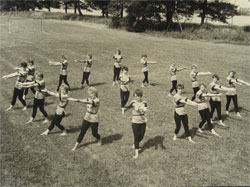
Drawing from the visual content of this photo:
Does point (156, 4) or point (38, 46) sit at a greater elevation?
point (156, 4)

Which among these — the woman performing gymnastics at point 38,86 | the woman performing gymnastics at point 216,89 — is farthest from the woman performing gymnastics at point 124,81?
the woman performing gymnastics at point 216,89

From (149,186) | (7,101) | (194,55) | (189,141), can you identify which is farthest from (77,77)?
(194,55)

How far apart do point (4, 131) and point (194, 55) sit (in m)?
23.3

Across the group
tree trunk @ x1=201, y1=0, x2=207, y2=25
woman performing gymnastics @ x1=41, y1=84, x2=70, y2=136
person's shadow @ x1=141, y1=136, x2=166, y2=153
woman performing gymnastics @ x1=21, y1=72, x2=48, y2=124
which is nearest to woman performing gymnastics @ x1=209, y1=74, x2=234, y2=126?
person's shadow @ x1=141, y1=136, x2=166, y2=153

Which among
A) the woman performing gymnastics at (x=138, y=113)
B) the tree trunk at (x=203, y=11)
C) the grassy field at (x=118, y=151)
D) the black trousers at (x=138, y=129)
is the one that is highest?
the tree trunk at (x=203, y=11)

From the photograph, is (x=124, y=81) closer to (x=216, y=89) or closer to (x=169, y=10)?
(x=216, y=89)

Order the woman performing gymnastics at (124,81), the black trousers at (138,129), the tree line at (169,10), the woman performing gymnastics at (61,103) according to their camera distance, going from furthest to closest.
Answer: the tree line at (169,10)
the woman performing gymnastics at (124,81)
the woman performing gymnastics at (61,103)
the black trousers at (138,129)

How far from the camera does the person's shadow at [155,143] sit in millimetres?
9102

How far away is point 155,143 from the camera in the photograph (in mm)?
9383

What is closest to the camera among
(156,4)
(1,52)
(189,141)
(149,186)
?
(149,186)

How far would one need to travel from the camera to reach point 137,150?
27.5 feet

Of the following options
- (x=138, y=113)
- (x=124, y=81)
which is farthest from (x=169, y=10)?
(x=138, y=113)

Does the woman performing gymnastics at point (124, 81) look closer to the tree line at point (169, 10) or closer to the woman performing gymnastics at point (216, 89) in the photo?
the woman performing gymnastics at point (216, 89)

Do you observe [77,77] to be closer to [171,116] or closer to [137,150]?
Answer: [171,116]
